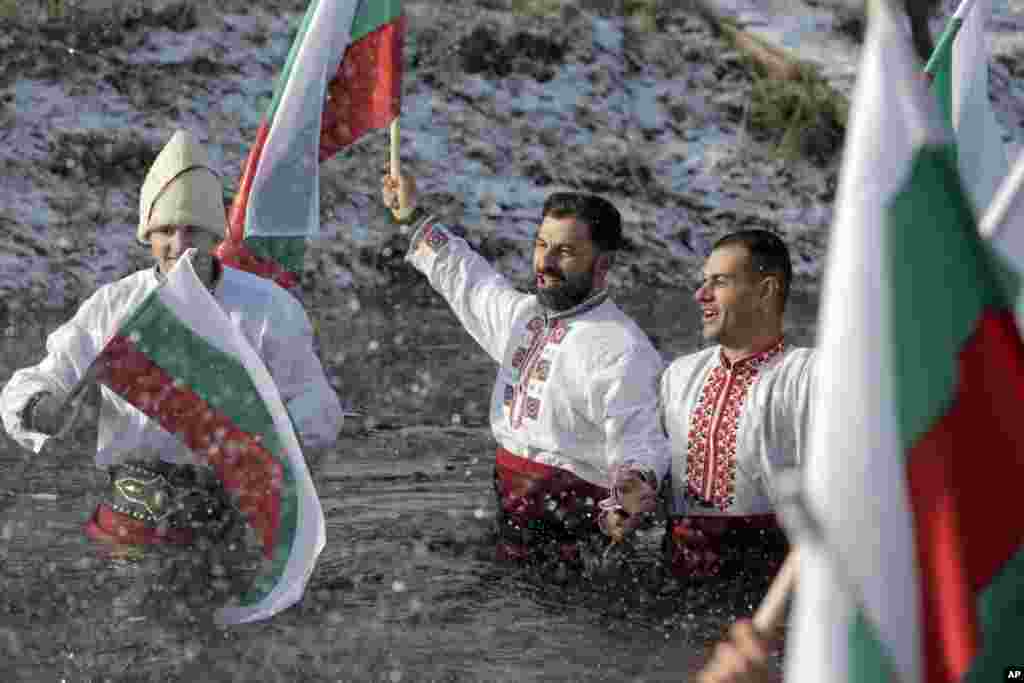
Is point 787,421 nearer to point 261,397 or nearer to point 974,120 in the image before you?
point 261,397

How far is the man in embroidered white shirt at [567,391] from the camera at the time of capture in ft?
20.9

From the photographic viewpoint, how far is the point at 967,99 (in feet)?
24.8

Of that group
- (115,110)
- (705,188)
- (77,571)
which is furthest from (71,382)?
(705,188)

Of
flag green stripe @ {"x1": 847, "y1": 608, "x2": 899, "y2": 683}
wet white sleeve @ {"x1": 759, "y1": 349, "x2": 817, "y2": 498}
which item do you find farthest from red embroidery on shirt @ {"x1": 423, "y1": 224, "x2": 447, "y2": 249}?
flag green stripe @ {"x1": 847, "y1": 608, "x2": 899, "y2": 683}

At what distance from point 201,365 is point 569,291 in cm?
168

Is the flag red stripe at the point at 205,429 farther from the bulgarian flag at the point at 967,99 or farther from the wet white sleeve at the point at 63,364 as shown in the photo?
the bulgarian flag at the point at 967,99

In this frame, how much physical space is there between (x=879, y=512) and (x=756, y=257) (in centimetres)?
360

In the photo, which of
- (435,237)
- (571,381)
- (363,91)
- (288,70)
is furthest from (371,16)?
(571,381)

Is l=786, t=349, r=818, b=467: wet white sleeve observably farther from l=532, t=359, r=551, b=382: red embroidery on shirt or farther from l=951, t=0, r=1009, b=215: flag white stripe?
l=951, t=0, r=1009, b=215: flag white stripe

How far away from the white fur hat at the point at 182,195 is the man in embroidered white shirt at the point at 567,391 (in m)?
1.18

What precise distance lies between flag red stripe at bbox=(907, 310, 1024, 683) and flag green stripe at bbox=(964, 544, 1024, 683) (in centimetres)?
2

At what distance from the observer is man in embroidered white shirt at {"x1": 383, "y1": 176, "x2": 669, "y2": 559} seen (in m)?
6.38

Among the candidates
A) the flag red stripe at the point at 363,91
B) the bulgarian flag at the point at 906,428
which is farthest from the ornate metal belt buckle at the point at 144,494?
the bulgarian flag at the point at 906,428

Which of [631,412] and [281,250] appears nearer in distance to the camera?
[631,412]
